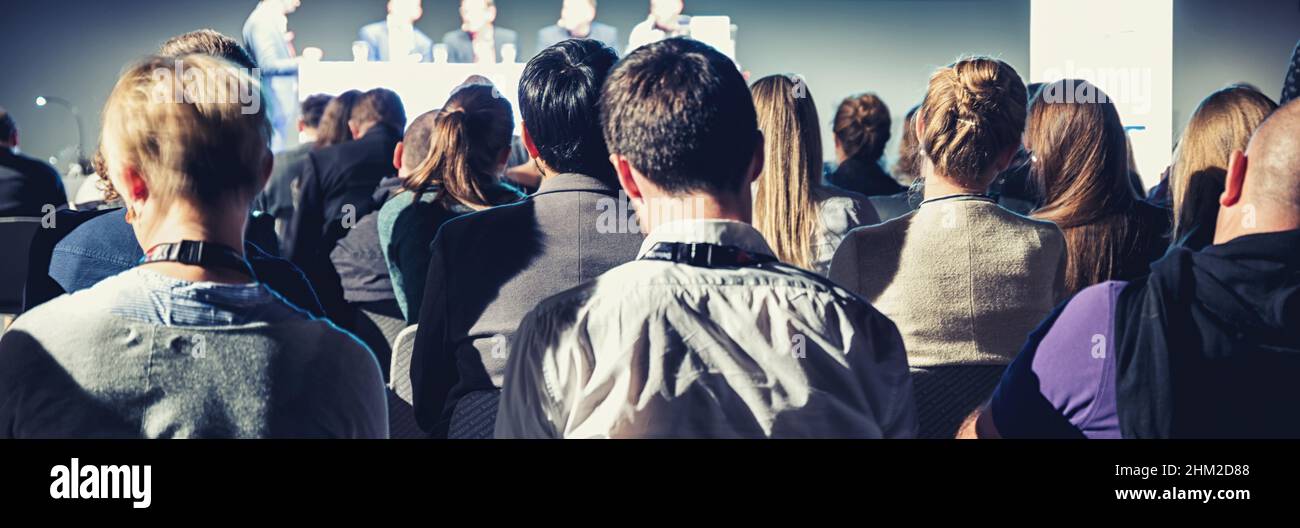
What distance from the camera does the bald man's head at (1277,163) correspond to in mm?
1374

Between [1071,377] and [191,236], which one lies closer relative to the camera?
[191,236]

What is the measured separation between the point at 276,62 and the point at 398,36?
6.43 ft

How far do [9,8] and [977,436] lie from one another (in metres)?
8.79

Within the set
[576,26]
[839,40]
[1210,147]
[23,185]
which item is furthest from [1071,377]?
[839,40]

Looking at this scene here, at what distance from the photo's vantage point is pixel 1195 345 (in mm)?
1315

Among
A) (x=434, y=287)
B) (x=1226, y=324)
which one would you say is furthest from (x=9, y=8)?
(x=1226, y=324)

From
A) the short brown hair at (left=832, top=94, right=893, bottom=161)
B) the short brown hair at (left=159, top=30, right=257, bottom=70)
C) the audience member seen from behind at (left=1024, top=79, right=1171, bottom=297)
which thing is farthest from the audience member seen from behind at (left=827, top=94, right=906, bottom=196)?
the short brown hair at (left=159, top=30, right=257, bottom=70)

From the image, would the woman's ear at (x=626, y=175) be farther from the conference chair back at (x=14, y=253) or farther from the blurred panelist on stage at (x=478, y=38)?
the blurred panelist on stage at (x=478, y=38)

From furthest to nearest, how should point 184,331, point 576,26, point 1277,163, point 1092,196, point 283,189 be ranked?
point 576,26 < point 283,189 < point 1092,196 < point 1277,163 < point 184,331

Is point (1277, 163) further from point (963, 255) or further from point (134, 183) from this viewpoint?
point (134, 183)

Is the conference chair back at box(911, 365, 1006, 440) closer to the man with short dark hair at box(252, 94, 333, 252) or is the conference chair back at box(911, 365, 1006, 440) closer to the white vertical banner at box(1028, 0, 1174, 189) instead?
the man with short dark hair at box(252, 94, 333, 252)

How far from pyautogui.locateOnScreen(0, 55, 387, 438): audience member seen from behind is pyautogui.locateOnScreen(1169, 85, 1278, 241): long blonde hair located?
1702mm

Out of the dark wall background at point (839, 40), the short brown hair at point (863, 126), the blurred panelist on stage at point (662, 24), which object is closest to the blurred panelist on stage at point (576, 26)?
the dark wall background at point (839, 40)

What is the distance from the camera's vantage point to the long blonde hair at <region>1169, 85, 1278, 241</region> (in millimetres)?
2184
